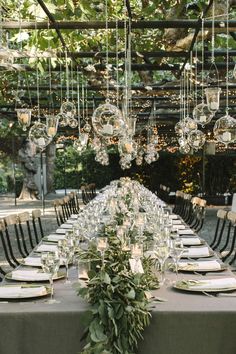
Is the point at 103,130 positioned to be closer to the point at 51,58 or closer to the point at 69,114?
the point at 51,58

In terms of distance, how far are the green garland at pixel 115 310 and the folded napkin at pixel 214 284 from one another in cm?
48

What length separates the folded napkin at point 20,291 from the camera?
269 centimetres

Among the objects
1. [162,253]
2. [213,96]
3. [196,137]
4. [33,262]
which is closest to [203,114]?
[213,96]

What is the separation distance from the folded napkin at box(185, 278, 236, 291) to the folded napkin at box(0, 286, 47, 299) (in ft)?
2.52

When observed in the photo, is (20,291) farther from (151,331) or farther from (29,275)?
(151,331)

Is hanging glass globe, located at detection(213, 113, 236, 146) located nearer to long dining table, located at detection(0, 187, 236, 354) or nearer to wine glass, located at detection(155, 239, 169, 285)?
wine glass, located at detection(155, 239, 169, 285)

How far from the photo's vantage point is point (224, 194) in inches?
720

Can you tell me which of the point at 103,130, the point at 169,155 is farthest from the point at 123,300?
the point at 169,155

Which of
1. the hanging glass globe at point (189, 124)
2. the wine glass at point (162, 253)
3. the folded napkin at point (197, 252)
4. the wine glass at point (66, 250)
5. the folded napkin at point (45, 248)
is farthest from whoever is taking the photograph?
the hanging glass globe at point (189, 124)

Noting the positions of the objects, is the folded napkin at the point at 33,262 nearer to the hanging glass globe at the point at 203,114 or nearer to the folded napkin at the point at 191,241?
the folded napkin at the point at 191,241

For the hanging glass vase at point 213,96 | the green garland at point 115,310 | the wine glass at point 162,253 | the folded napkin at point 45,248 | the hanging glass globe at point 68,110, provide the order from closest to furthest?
the green garland at point 115,310 → the wine glass at point 162,253 → the folded napkin at point 45,248 → the hanging glass vase at point 213,96 → the hanging glass globe at point 68,110

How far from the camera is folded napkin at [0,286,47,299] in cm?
269

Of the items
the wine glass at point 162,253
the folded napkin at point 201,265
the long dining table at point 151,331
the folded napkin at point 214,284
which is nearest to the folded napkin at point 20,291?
the long dining table at point 151,331

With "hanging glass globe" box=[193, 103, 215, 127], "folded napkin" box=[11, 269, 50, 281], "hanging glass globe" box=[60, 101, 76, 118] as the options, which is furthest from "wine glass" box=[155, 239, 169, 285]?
"hanging glass globe" box=[60, 101, 76, 118]
